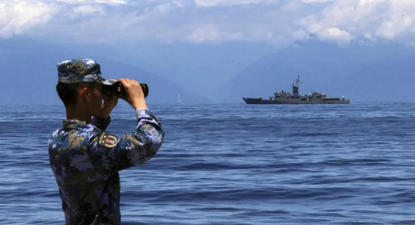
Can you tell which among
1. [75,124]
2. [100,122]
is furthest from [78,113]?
[100,122]

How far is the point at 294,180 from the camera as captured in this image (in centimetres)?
2238

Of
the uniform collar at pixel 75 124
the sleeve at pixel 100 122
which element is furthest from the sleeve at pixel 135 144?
the sleeve at pixel 100 122

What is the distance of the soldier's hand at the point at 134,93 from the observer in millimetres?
4207

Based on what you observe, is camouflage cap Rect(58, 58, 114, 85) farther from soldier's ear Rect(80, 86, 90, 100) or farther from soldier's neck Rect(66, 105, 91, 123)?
soldier's neck Rect(66, 105, 91, 123)

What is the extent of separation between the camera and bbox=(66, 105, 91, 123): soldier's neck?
4355mm

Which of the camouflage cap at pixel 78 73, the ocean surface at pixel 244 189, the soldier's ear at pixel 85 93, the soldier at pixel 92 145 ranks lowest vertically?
the ocean surface at pixel 244 189

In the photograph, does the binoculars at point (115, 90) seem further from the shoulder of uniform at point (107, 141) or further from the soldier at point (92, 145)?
the shoulder of uniform at point (107, 141)

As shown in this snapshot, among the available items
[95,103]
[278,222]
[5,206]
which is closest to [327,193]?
[278,222]

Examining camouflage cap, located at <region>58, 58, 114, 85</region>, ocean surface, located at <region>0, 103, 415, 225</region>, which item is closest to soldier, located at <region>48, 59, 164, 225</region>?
camouflage cap, located at <region>58, 58, 114, 85</region>

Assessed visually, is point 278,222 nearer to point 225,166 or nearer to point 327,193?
point 327,193

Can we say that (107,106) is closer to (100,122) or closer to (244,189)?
(100,122)

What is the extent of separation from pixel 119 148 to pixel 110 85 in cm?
34

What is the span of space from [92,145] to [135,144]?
0.82 ft

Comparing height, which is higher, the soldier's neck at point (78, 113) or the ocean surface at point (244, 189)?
the soldier's neck at point (78, 113)
